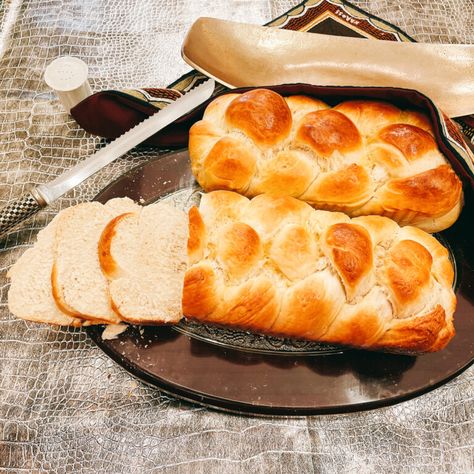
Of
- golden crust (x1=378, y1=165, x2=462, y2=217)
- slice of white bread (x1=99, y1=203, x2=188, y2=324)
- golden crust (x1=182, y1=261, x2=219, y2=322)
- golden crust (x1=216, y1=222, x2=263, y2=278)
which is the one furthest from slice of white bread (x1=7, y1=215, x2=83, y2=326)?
golden crust (x1=378, y1=165, x2=462, y2=217)

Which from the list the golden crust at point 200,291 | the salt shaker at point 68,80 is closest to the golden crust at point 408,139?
the golden crust at point 200,291

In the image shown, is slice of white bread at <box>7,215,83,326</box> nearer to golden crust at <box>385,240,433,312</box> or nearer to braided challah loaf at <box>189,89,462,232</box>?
braided challah loaf at <box>189,89,462,232</box>

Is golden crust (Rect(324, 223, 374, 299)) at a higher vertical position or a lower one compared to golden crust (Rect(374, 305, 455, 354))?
higher

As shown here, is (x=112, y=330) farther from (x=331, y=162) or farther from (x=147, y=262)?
(x=331, y=162)

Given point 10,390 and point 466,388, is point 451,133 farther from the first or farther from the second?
point 10,390

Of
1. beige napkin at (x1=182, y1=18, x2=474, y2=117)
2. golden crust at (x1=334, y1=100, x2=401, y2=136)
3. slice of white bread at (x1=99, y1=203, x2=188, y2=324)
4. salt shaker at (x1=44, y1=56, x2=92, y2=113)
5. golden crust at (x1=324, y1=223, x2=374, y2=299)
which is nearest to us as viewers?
golden crust at (x1=324, y1=223, x2=374, y2=299)

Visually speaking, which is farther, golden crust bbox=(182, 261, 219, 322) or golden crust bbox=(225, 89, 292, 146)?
golden crust bbox=(225, 89, 292, 146)
